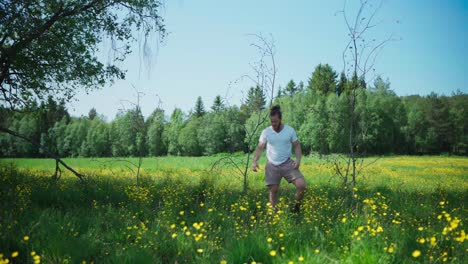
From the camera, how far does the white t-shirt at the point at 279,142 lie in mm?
6000

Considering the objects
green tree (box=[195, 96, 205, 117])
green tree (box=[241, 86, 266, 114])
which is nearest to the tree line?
green tree (box=[195, 96, 205, 117])

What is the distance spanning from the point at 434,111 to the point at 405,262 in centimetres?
5994

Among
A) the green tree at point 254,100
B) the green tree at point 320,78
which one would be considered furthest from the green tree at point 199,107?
the green tree at point 254,100

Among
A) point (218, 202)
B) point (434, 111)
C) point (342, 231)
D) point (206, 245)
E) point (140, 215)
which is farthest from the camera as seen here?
point (434, 111)

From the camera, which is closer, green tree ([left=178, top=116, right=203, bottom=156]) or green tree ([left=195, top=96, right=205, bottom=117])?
green tree ([left=178, top=116, right=203, bottom=156])

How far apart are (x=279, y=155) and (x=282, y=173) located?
376 millimetres

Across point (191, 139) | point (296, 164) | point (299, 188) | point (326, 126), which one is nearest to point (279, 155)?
point (296, 164)

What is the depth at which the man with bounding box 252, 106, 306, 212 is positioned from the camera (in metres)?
5.95

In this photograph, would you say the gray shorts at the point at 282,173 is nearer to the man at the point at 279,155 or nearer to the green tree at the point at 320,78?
the man at the point at 279,155

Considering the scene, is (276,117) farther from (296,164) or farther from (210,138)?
(210,138)

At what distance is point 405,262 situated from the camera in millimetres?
2945

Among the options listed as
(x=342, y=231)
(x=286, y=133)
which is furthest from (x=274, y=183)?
(x=342, y=231)

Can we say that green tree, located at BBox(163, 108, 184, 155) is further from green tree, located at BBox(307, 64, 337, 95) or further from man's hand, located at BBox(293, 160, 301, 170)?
man's hand, located at BBox(293, 160, 301, 170)

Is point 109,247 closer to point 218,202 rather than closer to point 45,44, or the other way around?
point 218,202
